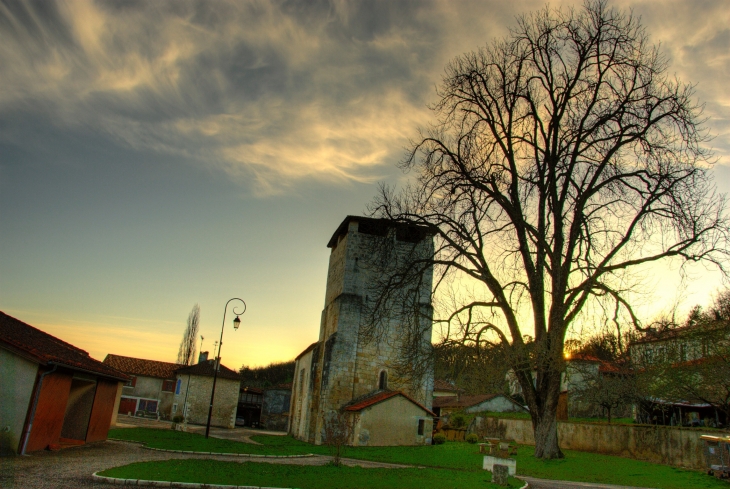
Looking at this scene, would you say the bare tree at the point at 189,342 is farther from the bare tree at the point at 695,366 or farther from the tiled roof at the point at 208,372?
the bare tree at the point at 695,366

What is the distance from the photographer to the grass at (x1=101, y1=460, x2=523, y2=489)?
32.8 feet

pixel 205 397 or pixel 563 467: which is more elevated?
pixel 563 467

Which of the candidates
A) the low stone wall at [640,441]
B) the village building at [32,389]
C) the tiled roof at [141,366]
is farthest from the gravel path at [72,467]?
the tiled roof at [141,366]

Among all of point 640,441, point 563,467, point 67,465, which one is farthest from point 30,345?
point 640,441

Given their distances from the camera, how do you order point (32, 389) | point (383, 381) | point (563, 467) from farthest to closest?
point (383, 381)
point (563, 467)
point (32, 389)

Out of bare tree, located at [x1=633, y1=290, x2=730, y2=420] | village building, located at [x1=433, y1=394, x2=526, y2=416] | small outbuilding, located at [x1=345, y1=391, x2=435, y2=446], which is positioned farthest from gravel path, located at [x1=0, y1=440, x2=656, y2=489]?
village building, located at [x1=433, y1=394, x2=526, y2=416]

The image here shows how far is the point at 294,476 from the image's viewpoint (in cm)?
1121

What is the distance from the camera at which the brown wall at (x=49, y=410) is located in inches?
555

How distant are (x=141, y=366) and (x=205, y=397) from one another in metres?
10.7

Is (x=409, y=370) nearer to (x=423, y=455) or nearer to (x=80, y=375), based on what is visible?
(x=423, y=455)

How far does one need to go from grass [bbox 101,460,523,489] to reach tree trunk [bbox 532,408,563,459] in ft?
13.1

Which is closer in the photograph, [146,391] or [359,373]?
[359,373]

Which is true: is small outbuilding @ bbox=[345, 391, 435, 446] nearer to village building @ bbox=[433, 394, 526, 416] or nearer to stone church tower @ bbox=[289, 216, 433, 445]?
stone church tower @ bbox=[289, 216, 433, 445]

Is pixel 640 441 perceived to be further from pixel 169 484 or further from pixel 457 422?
pixel 169 484
